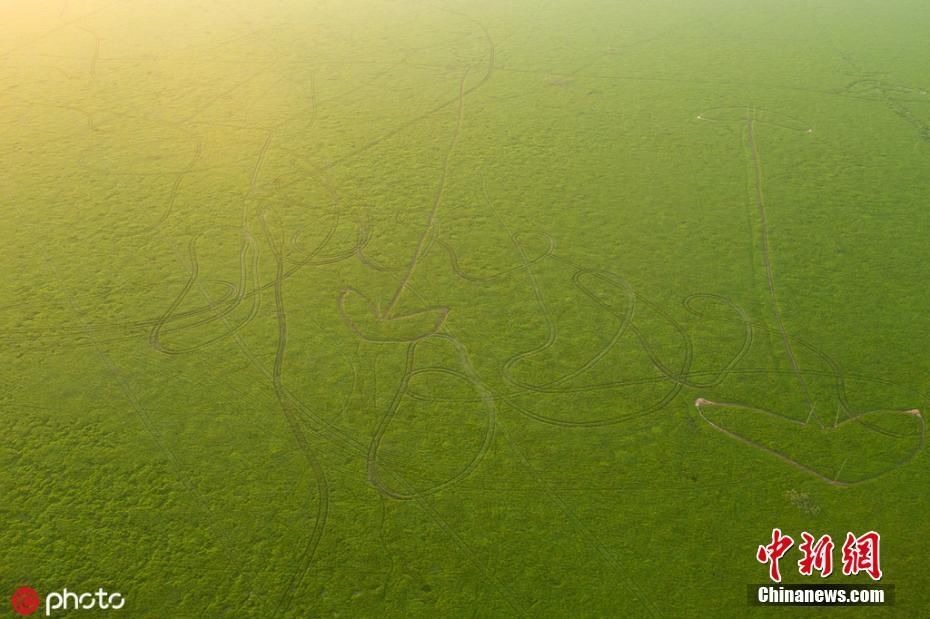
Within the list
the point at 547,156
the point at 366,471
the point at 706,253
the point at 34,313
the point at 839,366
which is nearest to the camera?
the point at 366,471

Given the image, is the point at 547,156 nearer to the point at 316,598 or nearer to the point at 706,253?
the point at 706,253

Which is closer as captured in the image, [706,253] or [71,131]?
[706,253]

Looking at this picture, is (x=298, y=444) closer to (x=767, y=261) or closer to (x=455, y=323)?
(x=455, y=323)

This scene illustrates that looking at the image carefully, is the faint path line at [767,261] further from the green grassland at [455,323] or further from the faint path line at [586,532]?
the faint path line at [586,532]

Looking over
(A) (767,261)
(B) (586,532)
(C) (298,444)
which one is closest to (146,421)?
(C) (298,444)

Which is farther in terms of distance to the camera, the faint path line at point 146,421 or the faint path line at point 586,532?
the faint path line at point 146,421

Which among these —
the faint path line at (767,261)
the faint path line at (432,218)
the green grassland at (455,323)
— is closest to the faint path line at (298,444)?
the green grassland at (455,323)

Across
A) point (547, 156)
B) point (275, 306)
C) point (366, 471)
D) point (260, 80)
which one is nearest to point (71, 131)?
point (260, 80)
